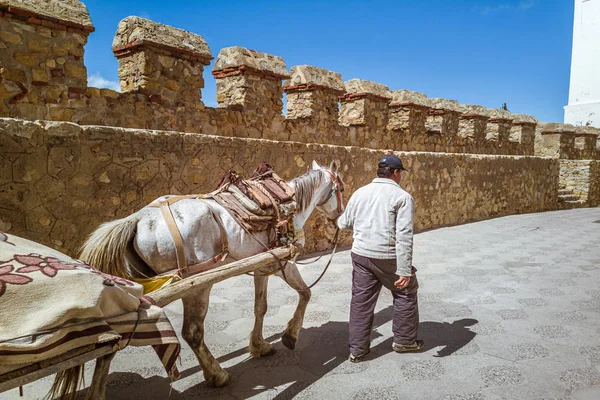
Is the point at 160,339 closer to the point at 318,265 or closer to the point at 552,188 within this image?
the point at 318,265

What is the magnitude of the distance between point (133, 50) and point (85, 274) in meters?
4.25

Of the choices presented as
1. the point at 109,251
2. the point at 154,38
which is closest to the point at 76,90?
the point at 154,38

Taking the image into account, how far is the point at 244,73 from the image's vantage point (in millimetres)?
6211

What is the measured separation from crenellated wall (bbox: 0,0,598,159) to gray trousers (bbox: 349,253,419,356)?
11.1ft

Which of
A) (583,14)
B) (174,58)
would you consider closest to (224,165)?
(174,58)

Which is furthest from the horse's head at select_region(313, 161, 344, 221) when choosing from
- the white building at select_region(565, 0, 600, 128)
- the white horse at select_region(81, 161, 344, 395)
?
→ the white building at select_region(565, 0, 600, 128)

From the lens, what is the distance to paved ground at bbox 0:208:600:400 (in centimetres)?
299

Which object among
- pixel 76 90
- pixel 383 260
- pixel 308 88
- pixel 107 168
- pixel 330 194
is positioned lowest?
pixel 383 260

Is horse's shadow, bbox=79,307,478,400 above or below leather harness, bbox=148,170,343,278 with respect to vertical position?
below

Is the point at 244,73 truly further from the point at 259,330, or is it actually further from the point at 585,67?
the point at 585,67

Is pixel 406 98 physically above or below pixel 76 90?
above

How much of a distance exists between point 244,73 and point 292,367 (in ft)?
14.2

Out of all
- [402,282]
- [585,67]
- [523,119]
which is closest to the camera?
[402,282]

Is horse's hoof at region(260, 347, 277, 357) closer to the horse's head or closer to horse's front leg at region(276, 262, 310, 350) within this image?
horse's front leg at region(276, 262, 310, 350)
